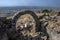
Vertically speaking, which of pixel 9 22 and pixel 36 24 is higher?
pixel 9 22

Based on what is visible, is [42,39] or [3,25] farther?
[42,39]

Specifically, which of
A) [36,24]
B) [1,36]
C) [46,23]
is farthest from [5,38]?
A: [46,23]

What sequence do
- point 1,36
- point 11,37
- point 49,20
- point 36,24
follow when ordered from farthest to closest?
point 49,20 < point 36,24 < point 11,37 < point 1,36

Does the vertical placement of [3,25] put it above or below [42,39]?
above

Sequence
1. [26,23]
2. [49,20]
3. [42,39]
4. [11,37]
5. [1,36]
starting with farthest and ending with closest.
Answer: [26,23]
[49,20]
[42,39]
[11,37]
[1,36]

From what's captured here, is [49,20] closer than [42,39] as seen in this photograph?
No

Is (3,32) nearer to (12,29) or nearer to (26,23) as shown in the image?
(12,29)

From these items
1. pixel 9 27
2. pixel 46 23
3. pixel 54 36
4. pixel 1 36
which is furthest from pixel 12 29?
pixel 46 23

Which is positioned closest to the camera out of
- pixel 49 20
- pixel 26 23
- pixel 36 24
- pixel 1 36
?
pixel 1 36

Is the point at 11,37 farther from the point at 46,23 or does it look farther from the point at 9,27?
the point at 46,23
